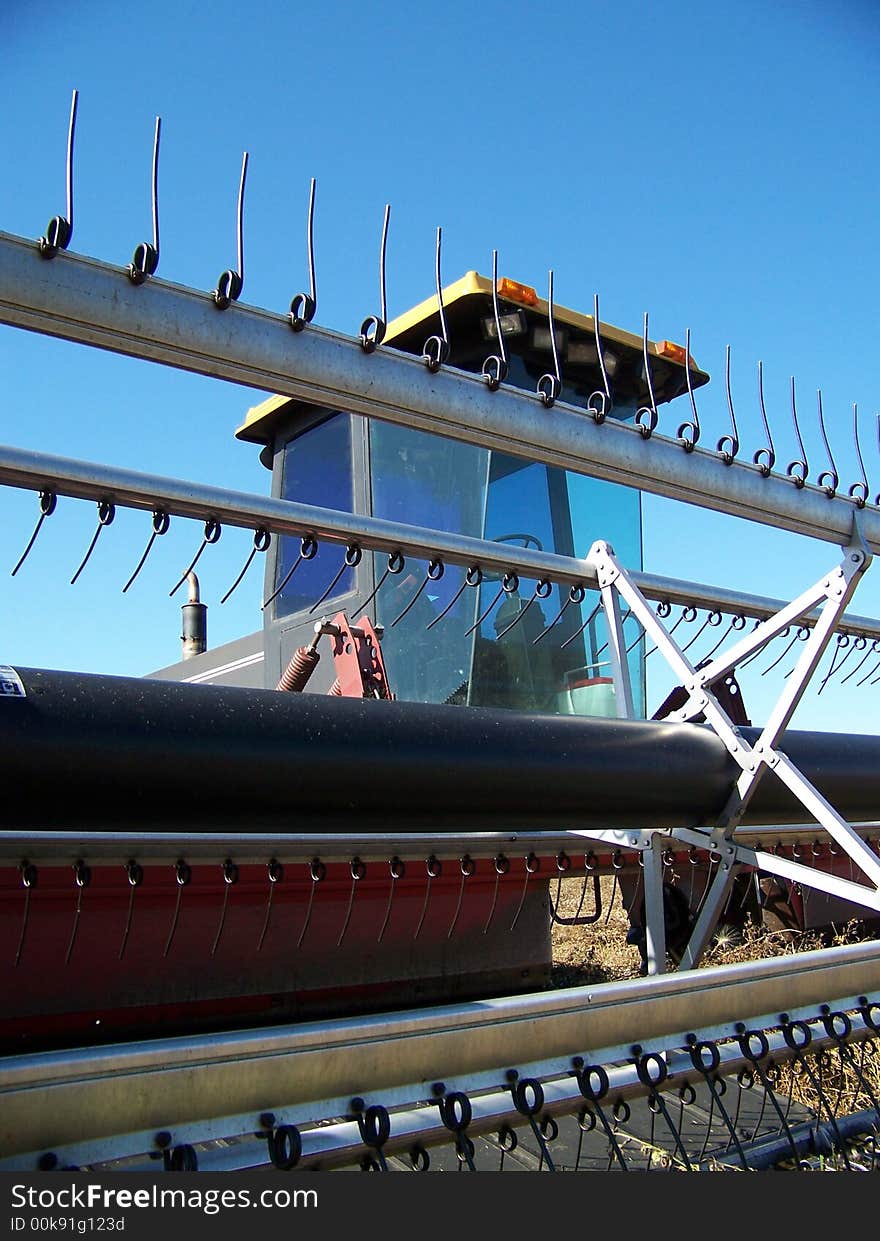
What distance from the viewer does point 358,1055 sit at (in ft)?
4.92

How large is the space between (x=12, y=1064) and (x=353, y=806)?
0.97 m

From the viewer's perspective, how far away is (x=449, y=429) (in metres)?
2.05

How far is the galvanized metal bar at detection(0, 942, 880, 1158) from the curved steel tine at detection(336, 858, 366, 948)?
1398 mm

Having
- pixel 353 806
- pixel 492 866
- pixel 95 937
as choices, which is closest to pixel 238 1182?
pixel 353 806

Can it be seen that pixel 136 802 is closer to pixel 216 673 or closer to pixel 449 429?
pixel 449 429

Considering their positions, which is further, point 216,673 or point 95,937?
point 216,673

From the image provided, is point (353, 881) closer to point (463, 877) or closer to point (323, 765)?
point (463, 877)

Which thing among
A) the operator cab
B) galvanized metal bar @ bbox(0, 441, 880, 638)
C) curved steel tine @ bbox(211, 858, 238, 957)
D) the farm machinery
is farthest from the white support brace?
the operator cab

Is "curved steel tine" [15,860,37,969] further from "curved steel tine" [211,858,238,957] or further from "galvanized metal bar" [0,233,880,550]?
"galvanized metal bar" [0,233,880,550]

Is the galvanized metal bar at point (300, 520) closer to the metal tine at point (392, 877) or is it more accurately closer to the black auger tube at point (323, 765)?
the black auger tube at point (323, 765)

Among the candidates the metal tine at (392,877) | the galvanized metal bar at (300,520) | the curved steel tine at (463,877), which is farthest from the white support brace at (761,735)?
the metal tine at (392,877)

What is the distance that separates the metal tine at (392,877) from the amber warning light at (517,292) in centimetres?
229

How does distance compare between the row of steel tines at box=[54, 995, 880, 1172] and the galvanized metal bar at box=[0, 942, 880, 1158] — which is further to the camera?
the row of steel tines at box=[54, 995, 880, 1172]

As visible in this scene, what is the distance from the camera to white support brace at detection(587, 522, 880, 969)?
9.03 ft
